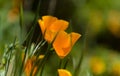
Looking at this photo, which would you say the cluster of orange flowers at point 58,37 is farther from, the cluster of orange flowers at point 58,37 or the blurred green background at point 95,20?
the blurred green background at point 95,20

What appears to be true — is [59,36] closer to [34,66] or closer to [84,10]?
[34,66]

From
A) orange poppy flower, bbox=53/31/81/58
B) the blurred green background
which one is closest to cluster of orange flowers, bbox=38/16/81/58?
orange poppy flower, bbox=53/31/81/58

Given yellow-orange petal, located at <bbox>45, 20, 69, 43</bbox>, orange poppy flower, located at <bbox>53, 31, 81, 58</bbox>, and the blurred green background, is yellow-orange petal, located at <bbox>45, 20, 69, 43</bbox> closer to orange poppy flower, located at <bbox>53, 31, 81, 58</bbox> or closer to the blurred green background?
orange poppy flower, located at <bbox>53, 31, 81, 58</bbox>

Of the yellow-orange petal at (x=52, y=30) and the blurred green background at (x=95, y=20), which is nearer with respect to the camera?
the yellow-orange petal at (x=52, y=30)

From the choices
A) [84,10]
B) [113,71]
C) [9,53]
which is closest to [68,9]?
[84,10]

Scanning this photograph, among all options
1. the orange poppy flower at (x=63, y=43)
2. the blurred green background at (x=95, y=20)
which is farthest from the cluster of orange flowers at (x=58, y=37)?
the blurred green background at (x=95, y=20)

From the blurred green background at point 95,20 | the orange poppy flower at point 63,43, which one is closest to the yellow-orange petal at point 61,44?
the orange poppy flower at point 63,43

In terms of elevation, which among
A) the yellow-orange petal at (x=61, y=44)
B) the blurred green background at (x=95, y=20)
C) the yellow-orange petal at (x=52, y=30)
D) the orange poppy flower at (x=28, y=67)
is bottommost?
the blurred green background at (x=95, y=20)

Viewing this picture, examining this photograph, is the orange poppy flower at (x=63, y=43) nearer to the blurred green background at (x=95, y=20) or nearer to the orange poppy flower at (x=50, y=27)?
the orange poppy flower at (x=50, y=27)

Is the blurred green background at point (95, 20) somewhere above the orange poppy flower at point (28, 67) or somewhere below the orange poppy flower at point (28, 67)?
below

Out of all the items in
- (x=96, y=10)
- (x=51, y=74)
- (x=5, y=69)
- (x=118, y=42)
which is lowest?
(x=118, y=42)
